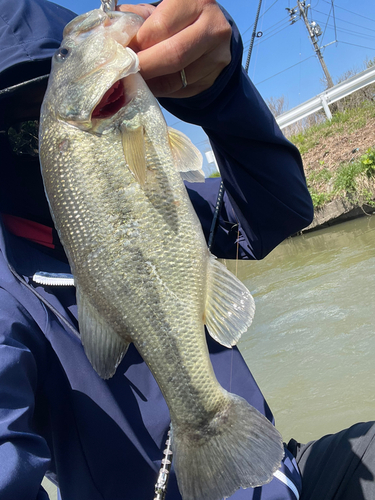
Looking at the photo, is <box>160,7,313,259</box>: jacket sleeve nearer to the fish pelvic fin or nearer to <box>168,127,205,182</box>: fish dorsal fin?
<box>168,127,205,182</box>: fish dorsal fin

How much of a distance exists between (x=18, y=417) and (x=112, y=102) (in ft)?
3.82

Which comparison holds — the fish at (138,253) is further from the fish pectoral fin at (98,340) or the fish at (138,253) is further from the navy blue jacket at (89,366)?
the navy blue jacket at (89,366)

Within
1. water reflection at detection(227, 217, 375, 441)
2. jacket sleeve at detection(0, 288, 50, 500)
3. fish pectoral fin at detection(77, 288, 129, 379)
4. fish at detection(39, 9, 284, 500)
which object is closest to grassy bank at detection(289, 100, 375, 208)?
Result: water reflection at detection(227, 217, 375, 441)

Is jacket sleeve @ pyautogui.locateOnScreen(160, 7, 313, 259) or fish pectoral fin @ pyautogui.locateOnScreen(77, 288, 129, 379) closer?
fish pectoral fin @ pyautogui.locateOnScreen(77, 288, 129, 379)

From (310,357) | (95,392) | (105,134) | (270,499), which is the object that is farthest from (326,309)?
(105,134)

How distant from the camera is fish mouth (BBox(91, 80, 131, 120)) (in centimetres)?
134

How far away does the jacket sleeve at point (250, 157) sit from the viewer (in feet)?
5.27

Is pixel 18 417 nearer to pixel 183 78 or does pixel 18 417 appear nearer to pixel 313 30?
pixel 183 78

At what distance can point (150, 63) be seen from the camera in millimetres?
1262

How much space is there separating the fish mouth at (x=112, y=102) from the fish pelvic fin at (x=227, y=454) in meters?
1.19

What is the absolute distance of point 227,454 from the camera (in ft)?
4.21

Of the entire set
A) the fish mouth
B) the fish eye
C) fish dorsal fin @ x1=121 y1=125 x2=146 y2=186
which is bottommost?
fish dorsal fin @ x1=121 y1=125 x2=146 y2=186

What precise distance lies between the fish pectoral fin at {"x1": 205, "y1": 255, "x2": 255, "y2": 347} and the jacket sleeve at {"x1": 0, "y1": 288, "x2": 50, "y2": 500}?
70 cm

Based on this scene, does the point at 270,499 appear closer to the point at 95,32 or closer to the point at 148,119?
the point at 148,119
